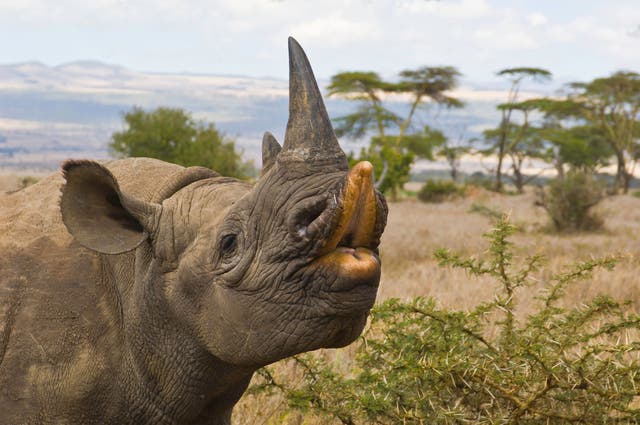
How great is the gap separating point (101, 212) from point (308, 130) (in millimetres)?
899

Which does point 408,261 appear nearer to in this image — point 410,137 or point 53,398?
point 53,398

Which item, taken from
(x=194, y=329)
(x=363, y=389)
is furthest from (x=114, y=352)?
(x=363, y=389)

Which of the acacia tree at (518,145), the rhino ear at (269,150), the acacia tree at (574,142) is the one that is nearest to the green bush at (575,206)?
the rhino ear at (269,150)

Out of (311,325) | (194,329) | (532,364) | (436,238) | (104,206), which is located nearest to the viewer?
(311,325)

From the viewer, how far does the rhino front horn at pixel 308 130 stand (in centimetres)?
253

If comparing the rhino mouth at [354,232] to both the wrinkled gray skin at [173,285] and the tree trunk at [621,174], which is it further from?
the tree trunk at [621,174]

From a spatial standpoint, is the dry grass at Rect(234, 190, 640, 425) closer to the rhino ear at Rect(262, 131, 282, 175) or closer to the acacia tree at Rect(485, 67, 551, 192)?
the rhino ear at Rect(262, 131, 282, 175)

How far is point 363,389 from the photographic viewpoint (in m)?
4.30

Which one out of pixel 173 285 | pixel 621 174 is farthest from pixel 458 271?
pixel 621 174

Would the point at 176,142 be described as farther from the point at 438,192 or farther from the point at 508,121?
the point at 508,121

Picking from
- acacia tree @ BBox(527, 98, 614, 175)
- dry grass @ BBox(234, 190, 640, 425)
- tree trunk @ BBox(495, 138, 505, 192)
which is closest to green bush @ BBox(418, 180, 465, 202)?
dry grass @ BBox(234, 190, 640, 425)

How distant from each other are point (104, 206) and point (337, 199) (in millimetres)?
1039

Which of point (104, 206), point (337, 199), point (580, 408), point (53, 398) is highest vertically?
point (337, 199)

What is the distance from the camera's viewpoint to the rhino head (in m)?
2.41
